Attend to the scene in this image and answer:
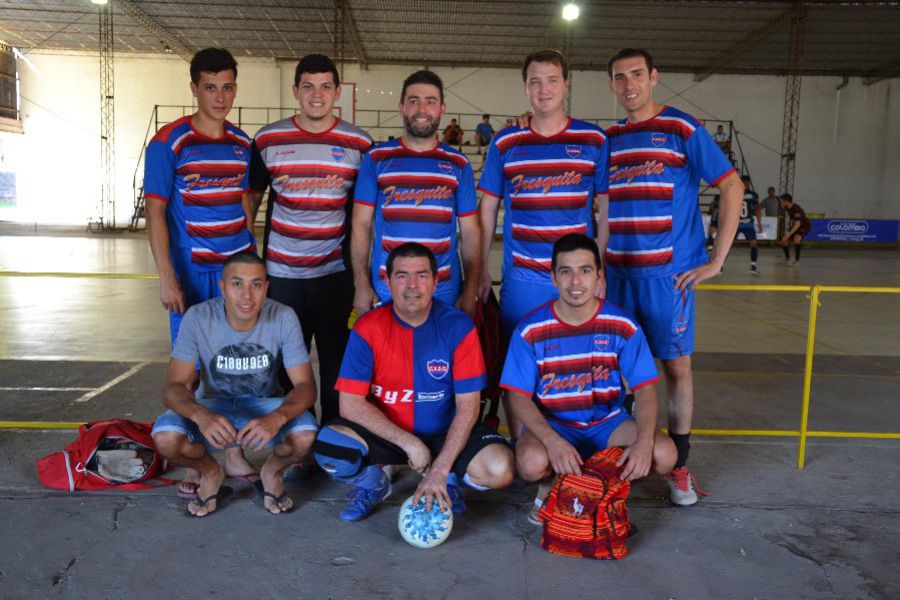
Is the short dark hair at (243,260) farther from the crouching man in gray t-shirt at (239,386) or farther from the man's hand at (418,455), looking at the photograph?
the man's hand at (418,455)

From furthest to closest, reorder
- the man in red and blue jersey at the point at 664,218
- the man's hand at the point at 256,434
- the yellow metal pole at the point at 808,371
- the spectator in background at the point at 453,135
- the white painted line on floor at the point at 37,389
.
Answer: the spectator in background at the point at 453,135 < the white painted line on floor at the point at 37,389 < the yellow metal pole at the point at 808,371 < the man in red and blue jersey at the point at 664,218 < the man's hand at the point at 256,434

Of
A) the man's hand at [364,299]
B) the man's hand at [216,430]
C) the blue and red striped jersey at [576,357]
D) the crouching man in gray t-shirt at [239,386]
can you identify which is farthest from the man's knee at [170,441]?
the blue and red striped jersey at [576,357]

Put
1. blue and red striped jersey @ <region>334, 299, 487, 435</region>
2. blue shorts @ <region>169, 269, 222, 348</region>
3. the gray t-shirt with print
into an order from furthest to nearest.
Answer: blue shorts @ <region>169, 269, 222, 348</region>
the gray t-shirt with print
blue and red striped jersey @ <region>334, 299, 487, 435</region>

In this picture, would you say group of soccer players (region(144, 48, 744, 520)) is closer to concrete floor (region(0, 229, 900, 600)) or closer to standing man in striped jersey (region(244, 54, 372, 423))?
standing man in striped jersey (region(244, 54, 372, 423))

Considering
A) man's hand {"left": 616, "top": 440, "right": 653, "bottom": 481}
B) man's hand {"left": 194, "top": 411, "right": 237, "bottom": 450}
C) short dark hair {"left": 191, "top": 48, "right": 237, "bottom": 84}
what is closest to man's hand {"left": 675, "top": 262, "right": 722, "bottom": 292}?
man's hand {"left": 616, "top": 440, "right": 653, "bottom": 481}

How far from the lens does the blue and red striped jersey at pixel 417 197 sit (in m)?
3.47

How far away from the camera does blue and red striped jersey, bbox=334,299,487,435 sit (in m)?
3.17

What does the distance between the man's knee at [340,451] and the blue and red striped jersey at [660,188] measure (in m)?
1.54

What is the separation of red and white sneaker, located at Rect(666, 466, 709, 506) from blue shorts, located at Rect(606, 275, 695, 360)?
0.55m

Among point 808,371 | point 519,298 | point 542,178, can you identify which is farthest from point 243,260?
point 808,371

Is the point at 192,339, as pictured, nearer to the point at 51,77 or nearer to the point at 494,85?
the point at 494,85

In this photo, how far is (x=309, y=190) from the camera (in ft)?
11.9

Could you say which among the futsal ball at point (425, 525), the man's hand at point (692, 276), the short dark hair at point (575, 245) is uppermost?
the short dark hair at point (575, 245)

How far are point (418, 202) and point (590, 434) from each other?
52.0 inches
